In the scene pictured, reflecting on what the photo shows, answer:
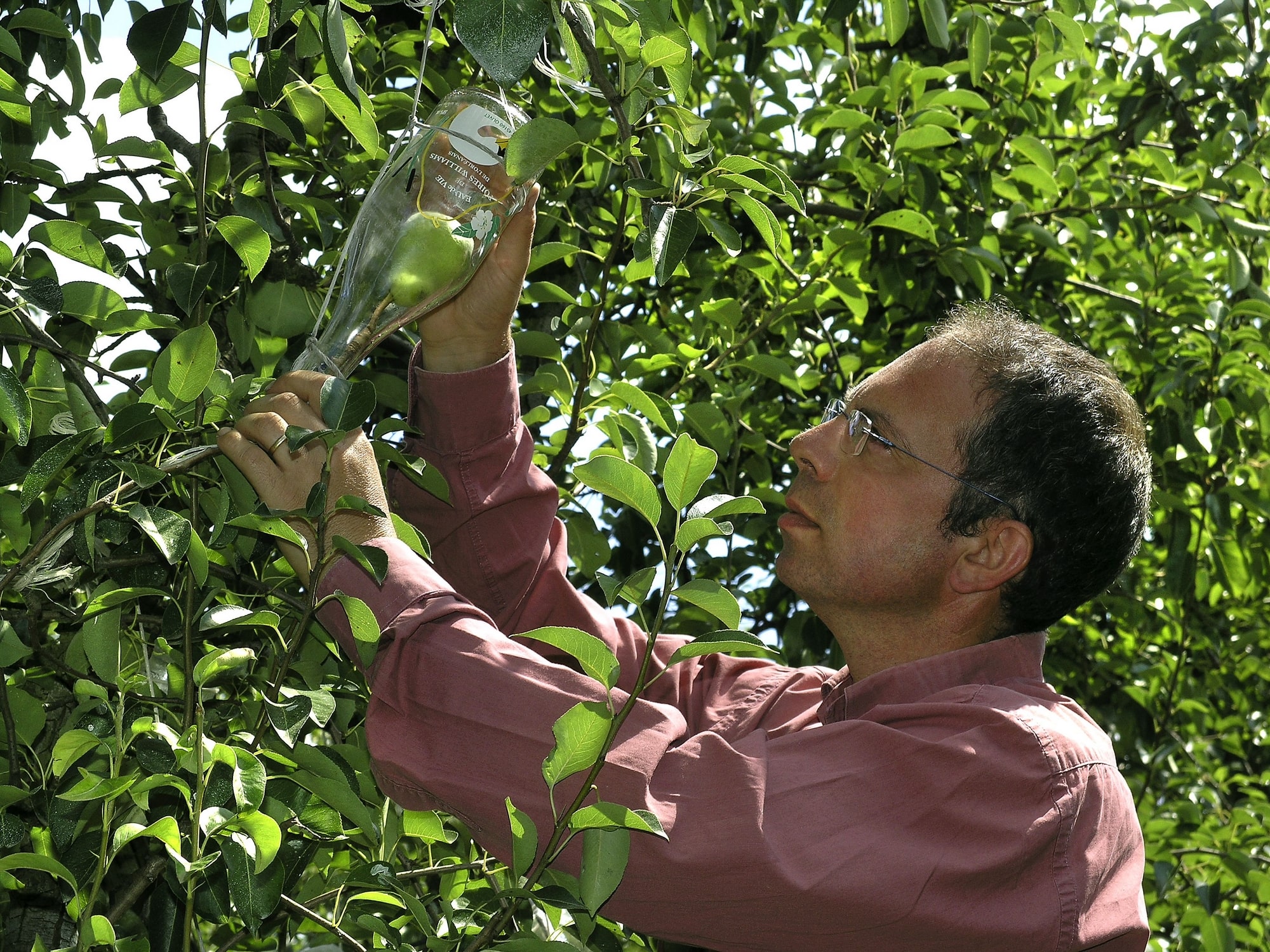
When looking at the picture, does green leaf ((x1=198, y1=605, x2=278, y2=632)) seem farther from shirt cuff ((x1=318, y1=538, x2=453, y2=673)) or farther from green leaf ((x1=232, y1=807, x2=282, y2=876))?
green leaf ((x1=232, y1=807, x2=282, y2=876))

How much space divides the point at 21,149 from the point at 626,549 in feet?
4.37

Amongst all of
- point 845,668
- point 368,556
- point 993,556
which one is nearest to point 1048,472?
point 993,556

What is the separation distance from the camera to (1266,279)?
138 inches

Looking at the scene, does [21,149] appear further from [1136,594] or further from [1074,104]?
[1136,594]

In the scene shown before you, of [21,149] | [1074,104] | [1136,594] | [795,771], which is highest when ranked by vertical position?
[21,149]

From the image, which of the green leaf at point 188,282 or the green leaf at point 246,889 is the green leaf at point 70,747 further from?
the green leaf at point 188,282

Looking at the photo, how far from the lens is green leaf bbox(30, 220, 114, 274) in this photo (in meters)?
1.27

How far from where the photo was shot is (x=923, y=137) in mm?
2109

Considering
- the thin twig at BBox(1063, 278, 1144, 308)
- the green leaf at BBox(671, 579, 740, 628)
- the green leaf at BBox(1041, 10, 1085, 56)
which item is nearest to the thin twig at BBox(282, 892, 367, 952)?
the green leaf at BBox(671, 579, 740, 628)

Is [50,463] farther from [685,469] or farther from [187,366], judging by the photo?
[685,469]

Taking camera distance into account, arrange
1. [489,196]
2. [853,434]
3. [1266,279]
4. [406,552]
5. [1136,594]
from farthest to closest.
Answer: [1266,279] < [1136,594] < [853,434] < [489,196] < [406,552]

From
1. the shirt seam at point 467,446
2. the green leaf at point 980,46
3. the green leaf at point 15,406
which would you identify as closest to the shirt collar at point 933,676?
the shirt seam at point 467,446

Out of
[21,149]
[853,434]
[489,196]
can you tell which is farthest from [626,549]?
[21,149]

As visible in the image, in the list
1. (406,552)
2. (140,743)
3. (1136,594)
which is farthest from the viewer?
(1136,594)
